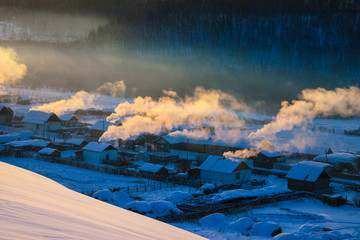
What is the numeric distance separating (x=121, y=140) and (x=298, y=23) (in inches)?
2598

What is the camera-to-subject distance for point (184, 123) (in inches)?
1937

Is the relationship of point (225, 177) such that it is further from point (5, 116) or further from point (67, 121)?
point (5, 116)

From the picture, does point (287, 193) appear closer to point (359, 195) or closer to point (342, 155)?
point (359, 195)

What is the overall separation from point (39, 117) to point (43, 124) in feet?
4.67

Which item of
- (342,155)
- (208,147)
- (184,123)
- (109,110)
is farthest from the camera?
(109,110)

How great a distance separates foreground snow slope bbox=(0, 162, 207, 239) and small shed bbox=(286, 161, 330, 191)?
872 inches

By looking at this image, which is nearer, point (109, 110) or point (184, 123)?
point (184, 123)

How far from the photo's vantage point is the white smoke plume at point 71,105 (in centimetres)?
5760

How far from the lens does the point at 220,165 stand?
3095cm

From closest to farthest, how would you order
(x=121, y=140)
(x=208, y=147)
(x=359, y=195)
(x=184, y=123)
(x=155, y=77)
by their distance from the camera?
1. (x=359, y=195)
2. (x=208, y=147)
3. (x=121, y=140)
4. (x=184, y=123)
5. (x=155, y=77)

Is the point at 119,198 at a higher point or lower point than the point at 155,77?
lower

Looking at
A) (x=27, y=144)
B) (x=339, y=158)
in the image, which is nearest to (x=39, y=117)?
(x=27, y=144)

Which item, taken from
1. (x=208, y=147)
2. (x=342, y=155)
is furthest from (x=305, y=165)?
(x=208, y=147)

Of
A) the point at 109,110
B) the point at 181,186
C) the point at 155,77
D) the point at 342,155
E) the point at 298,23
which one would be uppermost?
the point at 298,23
